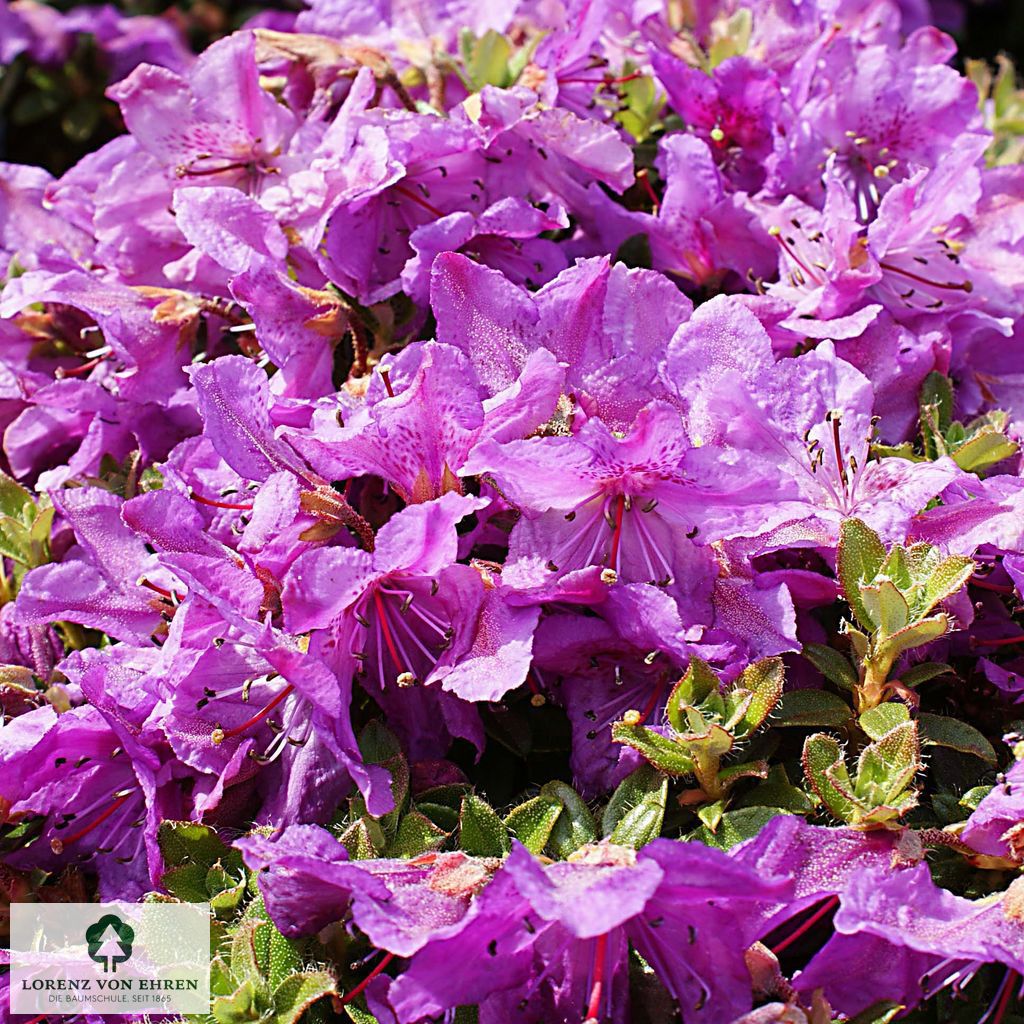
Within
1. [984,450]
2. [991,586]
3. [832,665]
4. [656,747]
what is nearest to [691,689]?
[656,747]

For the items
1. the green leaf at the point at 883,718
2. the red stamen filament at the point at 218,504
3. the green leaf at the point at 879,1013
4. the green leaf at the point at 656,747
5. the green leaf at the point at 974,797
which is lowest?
the green leaf at the point at 879,1013

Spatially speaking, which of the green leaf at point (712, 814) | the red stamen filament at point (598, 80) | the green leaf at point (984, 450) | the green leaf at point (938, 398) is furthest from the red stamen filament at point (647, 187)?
the green leaf at point (712, 814)

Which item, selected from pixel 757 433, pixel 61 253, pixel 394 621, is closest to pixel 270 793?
pixel 394 621

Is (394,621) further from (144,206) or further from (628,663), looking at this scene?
(144,206)

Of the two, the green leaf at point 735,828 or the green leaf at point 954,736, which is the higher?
the green leaf at point 954,736

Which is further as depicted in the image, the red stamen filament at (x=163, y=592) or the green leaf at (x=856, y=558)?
the red stamen filament at (x=163, y=592)

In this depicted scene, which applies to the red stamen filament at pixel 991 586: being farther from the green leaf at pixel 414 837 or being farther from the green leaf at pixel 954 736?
the green leaf at pixel 414 837
